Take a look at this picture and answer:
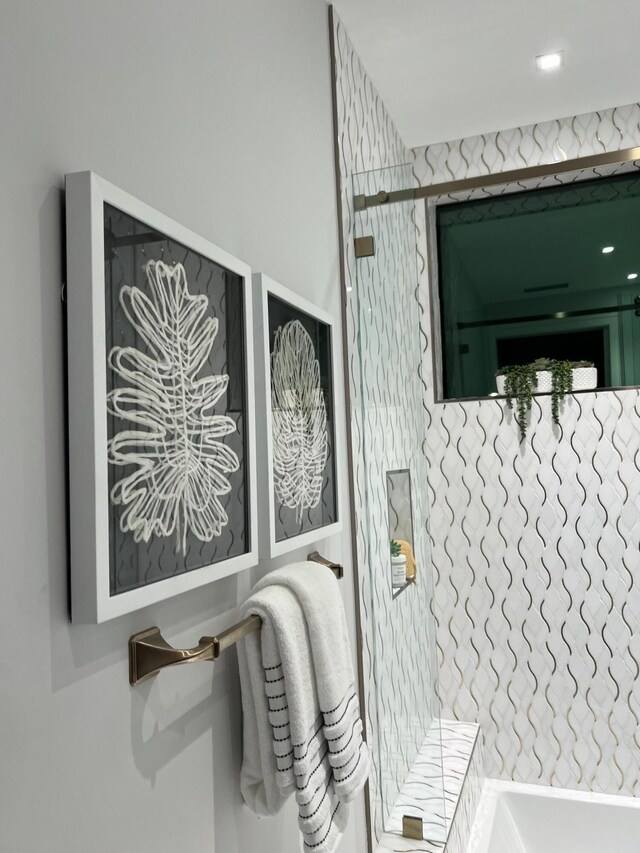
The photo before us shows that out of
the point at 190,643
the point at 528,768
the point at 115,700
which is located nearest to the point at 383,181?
the point at 190,643


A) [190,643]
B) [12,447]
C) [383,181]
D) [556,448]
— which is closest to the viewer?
[12,447]

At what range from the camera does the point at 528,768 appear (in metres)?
2.37

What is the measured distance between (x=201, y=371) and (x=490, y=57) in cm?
157

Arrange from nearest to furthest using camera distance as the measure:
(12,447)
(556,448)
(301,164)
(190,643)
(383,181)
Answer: (12,447) → (190,643) → (301,164) → (383,181) → (556,448)

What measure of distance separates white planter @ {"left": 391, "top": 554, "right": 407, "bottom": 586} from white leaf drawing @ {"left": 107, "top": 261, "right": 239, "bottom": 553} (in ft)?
2.87

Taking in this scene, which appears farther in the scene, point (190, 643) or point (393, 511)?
point (393, 511)

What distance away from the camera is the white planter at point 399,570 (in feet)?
5.65

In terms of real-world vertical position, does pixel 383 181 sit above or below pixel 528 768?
above

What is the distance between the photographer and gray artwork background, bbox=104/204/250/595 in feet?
2.36

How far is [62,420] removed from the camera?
2.26 ft

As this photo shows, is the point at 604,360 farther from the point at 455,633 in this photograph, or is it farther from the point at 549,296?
the point at 455,633

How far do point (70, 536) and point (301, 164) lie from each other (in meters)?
1.01

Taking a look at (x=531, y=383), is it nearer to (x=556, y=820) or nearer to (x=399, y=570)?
(x=399, y=570)

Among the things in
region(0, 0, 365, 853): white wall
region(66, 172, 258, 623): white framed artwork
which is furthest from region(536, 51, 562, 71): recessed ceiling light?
region(66, 172, 258, 623): white framed artwork
